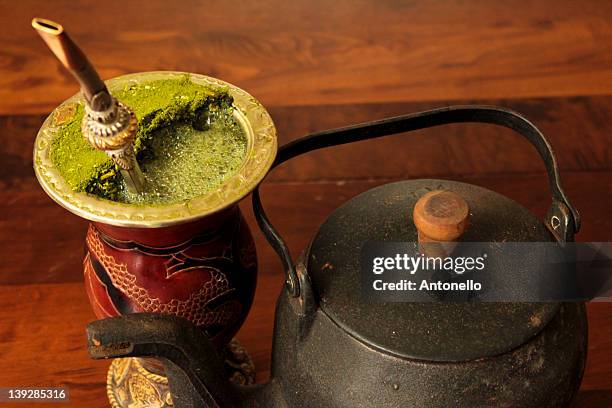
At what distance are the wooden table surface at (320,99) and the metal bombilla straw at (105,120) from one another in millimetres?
379

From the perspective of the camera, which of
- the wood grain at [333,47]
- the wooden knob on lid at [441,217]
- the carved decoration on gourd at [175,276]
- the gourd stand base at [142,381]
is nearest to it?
the wooden knob on lid at [441,217]

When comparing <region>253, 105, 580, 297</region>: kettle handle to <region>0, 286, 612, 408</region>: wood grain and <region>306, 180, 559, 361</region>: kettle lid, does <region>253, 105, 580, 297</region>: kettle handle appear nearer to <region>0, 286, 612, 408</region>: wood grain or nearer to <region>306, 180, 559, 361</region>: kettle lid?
<region>306, 180, 559, 361</region>: kettle lid

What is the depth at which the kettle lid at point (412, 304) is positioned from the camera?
0.63 meters

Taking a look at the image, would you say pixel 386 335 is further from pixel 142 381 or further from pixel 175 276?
pixel 142 381

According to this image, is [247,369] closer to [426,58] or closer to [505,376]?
[505,376]

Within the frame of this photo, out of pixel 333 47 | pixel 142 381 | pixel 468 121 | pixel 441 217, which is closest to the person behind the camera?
pixel 441 217

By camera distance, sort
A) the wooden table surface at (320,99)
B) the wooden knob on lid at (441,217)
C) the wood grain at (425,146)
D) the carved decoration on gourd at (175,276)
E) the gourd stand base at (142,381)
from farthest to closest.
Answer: the wood grain at (425,146)
the wooden table surface at (320,99)
the gourd stand base at (142,381)
the carved decoration on gourd at (175,276)
the wooden knob on lid at (441,217)

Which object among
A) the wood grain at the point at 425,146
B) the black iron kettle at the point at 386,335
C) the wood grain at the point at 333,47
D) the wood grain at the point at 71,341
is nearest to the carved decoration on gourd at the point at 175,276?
the black iron kettle at the point at 386,335

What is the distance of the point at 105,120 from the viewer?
2.20ft

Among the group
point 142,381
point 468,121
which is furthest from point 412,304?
point 142,381

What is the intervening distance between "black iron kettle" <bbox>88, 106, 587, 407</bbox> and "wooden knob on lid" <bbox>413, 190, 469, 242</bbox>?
0.06 metres

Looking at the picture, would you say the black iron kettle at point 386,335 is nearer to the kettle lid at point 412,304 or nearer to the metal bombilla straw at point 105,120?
the kettle lid at point 412,304

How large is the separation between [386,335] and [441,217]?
0.10 m

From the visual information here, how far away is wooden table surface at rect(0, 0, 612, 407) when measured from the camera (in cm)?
104
